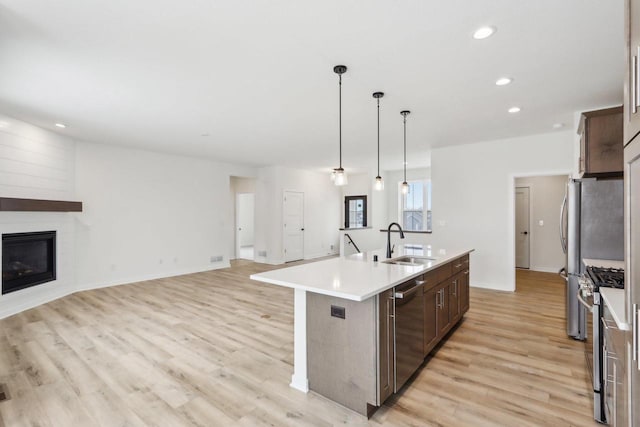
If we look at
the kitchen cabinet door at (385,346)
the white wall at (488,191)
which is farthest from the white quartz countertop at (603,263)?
the white wall at (488,191)

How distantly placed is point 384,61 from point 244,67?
1.22 meters

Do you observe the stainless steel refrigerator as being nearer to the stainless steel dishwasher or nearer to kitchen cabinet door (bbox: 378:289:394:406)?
the stainless steel dishwasher

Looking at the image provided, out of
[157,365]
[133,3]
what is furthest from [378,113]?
[157,365]

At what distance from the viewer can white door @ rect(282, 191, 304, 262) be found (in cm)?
838

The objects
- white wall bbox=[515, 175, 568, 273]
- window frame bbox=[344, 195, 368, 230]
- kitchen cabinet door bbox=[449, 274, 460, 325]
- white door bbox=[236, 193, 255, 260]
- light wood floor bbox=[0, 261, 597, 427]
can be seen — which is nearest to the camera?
light wood floor bbox=[0, 261, 597, 427]

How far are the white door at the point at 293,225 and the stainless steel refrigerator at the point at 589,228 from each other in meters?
6.23

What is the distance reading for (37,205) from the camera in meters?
4.48

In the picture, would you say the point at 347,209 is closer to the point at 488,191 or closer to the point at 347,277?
the point at 488,191

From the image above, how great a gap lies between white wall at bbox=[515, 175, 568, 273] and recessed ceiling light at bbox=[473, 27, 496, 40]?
5.93 metres

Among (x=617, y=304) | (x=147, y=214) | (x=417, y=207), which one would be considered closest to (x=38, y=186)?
(x=147, y=214)

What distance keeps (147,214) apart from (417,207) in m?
7.23

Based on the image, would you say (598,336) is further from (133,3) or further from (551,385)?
(133,3)

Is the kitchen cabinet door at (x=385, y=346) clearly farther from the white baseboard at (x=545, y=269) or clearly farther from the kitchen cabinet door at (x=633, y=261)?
the white baseboard at (x=545, y=269)

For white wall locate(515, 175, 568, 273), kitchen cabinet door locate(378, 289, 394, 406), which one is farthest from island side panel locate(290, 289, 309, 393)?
white wall locate(515, 175, 568, 273)
